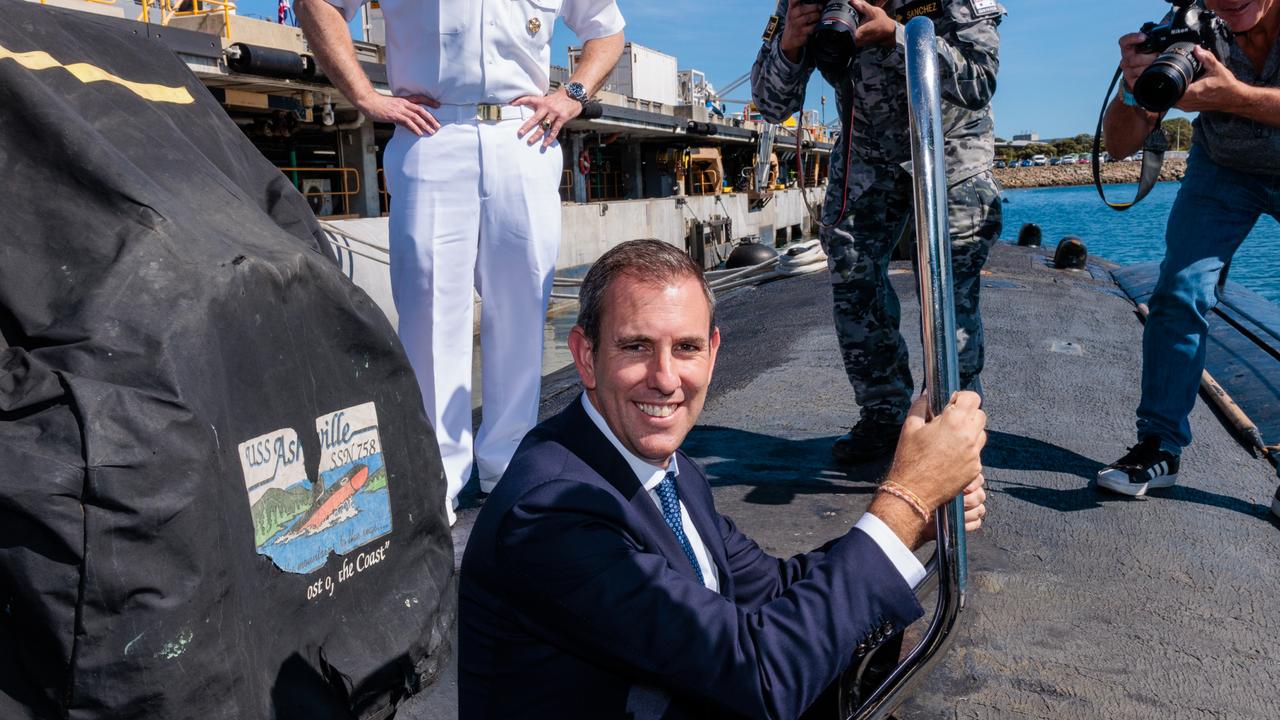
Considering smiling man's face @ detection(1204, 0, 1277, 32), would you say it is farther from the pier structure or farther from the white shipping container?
the white shipping container

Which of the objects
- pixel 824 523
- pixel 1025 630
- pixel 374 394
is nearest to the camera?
pixel 374 394

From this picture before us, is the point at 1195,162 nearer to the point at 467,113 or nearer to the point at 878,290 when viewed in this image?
the point at 878,290

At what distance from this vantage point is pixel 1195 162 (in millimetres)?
3434

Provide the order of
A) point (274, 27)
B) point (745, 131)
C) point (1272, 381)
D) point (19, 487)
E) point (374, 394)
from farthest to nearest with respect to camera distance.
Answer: point (745, 131) → point (274, 27) → point (1272, 381) → point (374, 394) → point (19, 487)

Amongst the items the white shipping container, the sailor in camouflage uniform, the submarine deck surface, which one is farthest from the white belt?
the white shipping container

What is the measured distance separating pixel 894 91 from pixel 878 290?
680 millimetres

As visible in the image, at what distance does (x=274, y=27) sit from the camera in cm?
1702

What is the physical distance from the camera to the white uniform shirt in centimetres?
307

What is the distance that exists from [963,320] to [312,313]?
7.87 feet

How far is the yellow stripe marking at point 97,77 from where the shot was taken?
1515 millimetres

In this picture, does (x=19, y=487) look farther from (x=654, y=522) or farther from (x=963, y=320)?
(x=963, y=320)

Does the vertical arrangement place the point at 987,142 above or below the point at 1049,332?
above

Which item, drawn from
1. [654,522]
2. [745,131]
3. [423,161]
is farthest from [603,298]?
[745,131]

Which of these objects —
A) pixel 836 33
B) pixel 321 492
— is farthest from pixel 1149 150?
pixel 321 492
